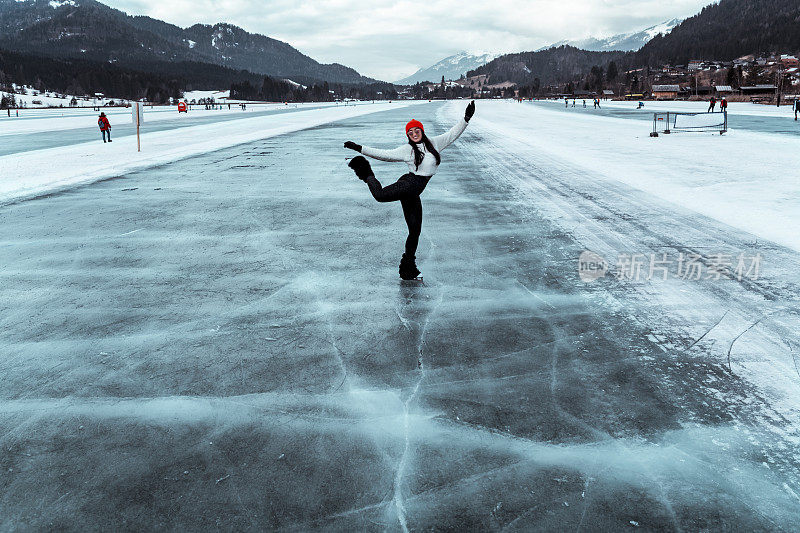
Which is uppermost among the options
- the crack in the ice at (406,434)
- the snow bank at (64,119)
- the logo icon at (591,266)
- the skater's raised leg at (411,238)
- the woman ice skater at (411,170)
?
the snow bank at (64,119)

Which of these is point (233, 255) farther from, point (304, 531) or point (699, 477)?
point (699, 477)

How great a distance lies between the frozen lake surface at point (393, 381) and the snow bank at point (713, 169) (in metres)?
0.80

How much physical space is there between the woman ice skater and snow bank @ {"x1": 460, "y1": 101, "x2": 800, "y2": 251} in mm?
4623

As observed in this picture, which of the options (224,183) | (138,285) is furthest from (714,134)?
(138,285)

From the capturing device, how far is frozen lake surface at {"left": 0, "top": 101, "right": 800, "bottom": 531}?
282 cm

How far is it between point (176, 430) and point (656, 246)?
612 centimetres

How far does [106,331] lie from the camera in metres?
4.96

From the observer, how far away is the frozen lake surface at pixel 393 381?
2816 millimetres

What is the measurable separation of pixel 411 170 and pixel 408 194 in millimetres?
244

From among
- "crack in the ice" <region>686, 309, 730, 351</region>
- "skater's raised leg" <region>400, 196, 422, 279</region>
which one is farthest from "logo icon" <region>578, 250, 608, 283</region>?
"skater's raised leg" <region>400, 196, 422, 279</region>

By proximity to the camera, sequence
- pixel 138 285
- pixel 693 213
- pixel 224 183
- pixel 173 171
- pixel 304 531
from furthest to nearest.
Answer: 1. pixel 173 171
2. pixel 224 183
3. pixel 693 213
4. pixel 138 285
5. pixel 304 531

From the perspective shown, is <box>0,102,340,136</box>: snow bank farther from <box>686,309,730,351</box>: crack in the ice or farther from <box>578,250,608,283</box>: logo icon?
<box>686,309,730,351</box>: crack in the ice

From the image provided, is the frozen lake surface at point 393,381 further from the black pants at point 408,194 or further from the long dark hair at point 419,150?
the long dark hair at point 419,150

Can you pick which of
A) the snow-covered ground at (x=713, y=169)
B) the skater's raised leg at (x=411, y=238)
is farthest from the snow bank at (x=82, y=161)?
the snow-covered ground at (x=713, y=169)
